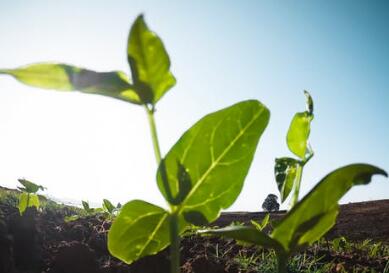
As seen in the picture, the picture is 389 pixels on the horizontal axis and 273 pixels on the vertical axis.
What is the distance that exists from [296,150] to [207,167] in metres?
0.32

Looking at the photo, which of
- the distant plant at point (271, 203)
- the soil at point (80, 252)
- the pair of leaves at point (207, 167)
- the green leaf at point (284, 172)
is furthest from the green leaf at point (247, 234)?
the distant plant at point (271, 203)

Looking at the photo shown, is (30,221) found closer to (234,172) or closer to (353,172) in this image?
(234,172)

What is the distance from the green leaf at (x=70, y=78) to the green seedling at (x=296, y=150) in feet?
1.75

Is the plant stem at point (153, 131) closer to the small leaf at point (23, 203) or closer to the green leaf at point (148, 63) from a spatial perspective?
the green leaf at point (148, 63)

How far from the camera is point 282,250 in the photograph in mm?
1041

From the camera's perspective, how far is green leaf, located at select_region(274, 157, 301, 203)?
1.17 metres

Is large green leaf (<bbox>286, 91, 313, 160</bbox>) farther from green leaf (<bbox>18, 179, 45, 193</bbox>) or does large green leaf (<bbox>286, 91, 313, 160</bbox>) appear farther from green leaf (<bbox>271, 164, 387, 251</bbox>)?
green leaf (<bbox>18, 179, 45, 193</bbox>)

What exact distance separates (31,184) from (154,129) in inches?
113

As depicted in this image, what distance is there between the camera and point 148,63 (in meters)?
0.85

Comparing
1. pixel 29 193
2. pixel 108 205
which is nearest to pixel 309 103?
pixel 29 193

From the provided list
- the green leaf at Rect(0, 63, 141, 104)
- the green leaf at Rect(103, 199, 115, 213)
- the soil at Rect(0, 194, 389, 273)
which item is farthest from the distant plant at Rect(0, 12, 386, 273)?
the green leaf at Rect(103, 199, 115, 213)

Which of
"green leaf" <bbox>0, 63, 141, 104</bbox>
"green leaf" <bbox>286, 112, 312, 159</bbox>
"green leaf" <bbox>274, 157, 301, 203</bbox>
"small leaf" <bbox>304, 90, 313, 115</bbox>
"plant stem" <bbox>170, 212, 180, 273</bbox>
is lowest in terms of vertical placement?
"plant stem" <bbox>170, 212, 180, 273</bbox>

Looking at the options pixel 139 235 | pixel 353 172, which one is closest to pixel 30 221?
pixel 139 235

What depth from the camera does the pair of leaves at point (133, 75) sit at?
2.72 ft
